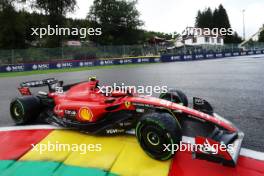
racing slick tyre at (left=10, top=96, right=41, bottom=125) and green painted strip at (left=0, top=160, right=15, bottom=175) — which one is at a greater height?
racing slick tyre at (left=10, top=96, right=41, bottom=125)

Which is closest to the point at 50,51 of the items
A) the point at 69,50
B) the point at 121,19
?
the point at 69,50

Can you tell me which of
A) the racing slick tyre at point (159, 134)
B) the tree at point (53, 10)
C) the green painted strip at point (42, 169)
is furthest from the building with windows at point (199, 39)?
the green painted strip at point (42, 169)

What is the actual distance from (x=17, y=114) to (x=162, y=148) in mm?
3292

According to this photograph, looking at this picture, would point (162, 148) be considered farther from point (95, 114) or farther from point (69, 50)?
point (69, 50)

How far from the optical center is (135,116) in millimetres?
4387

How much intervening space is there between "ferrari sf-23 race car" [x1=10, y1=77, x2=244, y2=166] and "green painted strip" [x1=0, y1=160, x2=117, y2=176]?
77 centimetres

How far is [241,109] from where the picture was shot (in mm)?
6168

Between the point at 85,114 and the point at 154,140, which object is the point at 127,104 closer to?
the point at 85,114

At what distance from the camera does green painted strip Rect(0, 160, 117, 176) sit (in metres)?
3.48
